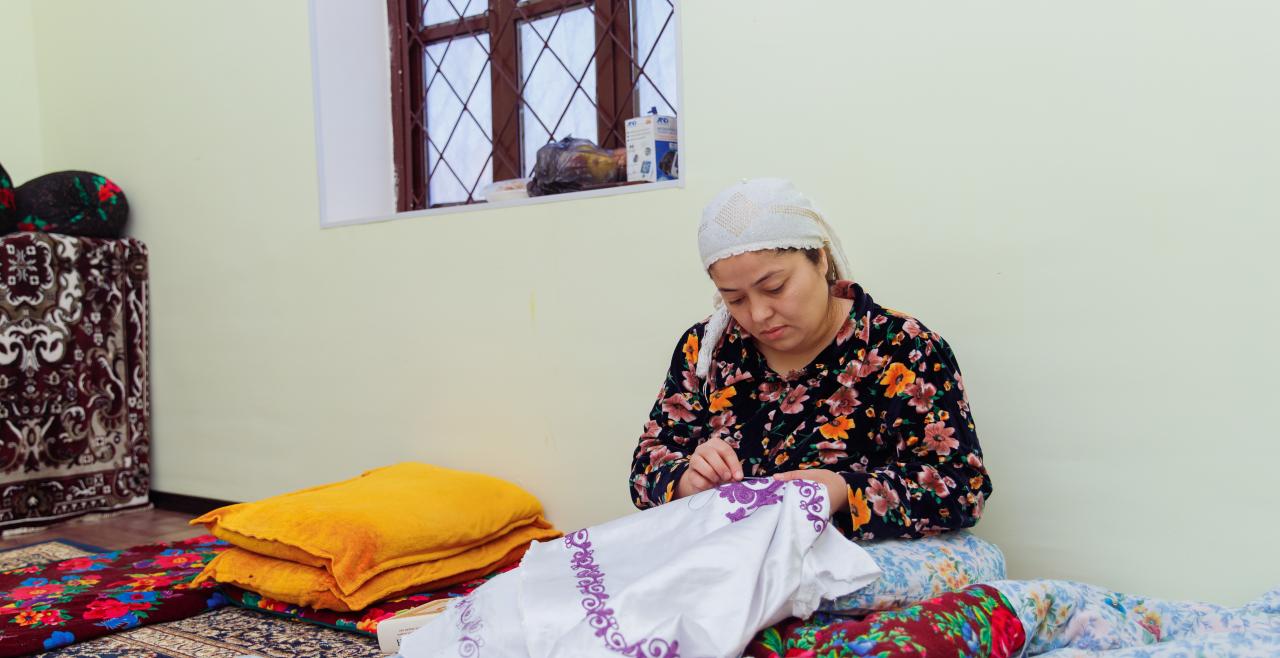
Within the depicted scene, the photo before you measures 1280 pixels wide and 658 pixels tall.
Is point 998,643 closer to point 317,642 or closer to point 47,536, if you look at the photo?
point 317,642

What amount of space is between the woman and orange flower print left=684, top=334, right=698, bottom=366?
0.18ft

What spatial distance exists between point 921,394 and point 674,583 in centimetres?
57

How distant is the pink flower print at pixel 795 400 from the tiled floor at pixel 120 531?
2232mm

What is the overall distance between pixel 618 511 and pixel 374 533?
603mm

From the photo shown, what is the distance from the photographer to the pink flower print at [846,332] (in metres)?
1.75

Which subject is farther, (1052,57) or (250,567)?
(250,567)

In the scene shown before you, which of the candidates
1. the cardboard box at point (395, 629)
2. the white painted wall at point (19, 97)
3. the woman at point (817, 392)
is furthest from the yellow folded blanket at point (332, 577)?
the white painted wall at point (19, 97)

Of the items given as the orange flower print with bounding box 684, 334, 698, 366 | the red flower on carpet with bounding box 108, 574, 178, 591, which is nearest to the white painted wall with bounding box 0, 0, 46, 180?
the red flower on carpet with bounding box 108, 574, 178, 591

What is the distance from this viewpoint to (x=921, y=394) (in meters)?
1.65

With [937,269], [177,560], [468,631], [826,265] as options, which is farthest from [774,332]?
[177,560]

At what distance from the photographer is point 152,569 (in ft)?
8.73

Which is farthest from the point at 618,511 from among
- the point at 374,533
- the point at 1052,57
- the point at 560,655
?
the point at 1052,57

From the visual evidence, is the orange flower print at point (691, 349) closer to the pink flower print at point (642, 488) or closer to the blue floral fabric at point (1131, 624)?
the pink flower print at point (642, 488)

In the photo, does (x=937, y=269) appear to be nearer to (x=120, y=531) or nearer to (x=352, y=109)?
(x=352, y=109)
